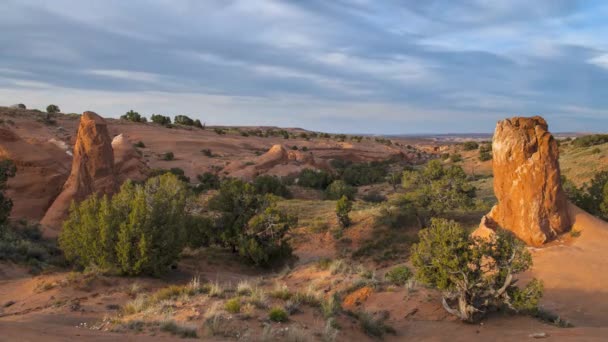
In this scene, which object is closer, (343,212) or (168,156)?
(343,212)

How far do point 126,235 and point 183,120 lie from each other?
65625 mm

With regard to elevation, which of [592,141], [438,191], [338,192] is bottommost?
[338,192]

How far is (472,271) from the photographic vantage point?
985 cm

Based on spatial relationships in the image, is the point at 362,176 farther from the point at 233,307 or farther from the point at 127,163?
the point at 233,307

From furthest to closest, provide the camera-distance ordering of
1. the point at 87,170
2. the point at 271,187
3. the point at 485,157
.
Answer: the point at 485,157
the point at 271,187
the point at 87,170

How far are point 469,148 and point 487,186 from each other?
117ft

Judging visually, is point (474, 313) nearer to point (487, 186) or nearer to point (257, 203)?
point (257, 203)

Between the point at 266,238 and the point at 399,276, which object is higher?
the point at 399,276

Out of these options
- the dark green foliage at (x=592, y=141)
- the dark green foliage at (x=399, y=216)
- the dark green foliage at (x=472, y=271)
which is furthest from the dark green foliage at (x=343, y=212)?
the dark green foliage at (x=592, y=141)

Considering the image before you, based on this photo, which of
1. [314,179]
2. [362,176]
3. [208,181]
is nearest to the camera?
[208,181]

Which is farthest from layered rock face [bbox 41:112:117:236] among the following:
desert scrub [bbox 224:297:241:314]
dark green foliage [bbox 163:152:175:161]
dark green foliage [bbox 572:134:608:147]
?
dark green foliage [bbox 572:134:608:147]

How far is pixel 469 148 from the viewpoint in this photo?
70.2 meters

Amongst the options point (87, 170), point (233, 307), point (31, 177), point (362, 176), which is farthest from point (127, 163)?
point (362, 176)

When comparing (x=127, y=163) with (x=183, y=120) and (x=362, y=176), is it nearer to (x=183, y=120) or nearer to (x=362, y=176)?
(x=362, y=176)
